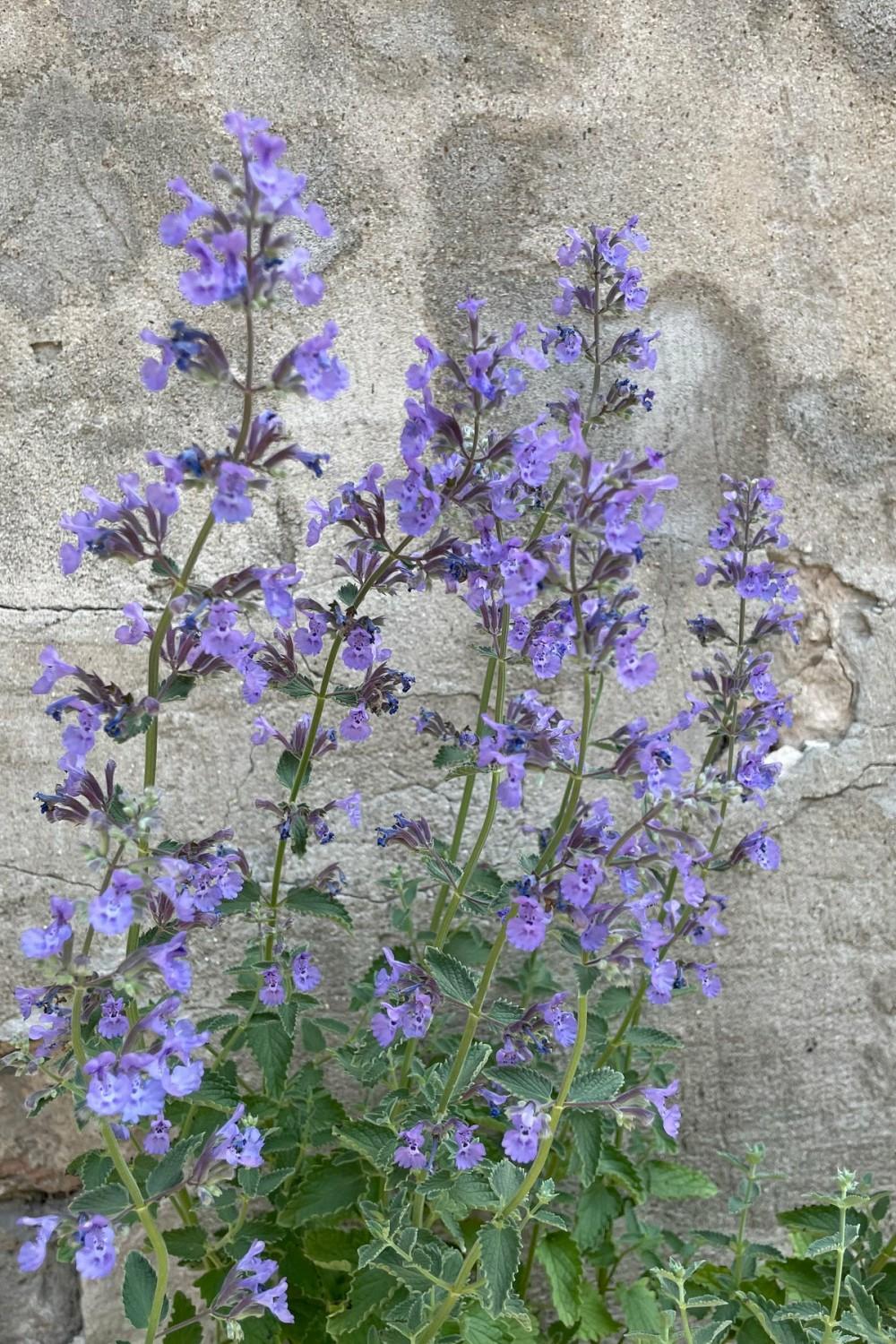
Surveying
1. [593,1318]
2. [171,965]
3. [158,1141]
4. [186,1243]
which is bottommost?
[593,1318]

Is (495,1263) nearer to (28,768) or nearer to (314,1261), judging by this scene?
(314,1261)

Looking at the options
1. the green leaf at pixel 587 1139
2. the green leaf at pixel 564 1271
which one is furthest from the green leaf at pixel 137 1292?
the green leaf at pixel 564 1271

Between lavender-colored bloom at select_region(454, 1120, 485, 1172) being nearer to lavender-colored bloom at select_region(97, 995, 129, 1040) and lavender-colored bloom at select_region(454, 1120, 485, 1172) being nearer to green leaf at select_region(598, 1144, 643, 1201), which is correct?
green leaf at select_region(598, 1144, 643, 1201)

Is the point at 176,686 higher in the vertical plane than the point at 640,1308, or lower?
higher

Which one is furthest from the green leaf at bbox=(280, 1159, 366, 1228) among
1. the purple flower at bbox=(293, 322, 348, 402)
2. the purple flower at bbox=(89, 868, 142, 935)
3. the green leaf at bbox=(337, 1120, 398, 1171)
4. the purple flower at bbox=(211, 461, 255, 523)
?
the purple flower at bbox=(293, 322, 348, 402)

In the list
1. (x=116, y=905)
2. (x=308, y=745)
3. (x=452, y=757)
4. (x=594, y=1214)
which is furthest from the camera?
(x=594, y=1214)

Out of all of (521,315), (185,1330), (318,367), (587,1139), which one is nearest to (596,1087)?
(587,1139)

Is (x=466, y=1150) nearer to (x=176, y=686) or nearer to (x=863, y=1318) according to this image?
(x=863, y=1318)
